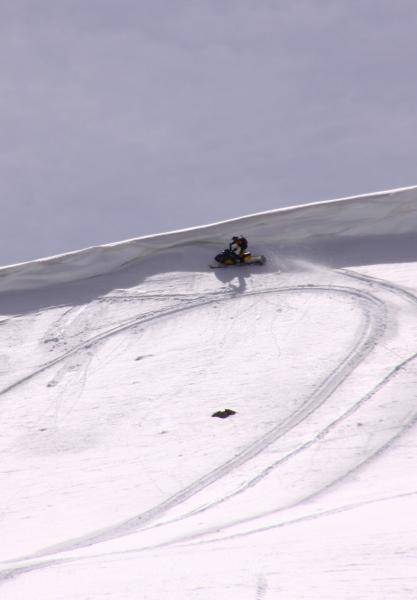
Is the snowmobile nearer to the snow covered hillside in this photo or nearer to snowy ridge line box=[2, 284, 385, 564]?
the snow covered hillside

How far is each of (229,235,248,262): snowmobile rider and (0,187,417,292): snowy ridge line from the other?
0.78 feet

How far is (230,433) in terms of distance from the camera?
8602 millimetres

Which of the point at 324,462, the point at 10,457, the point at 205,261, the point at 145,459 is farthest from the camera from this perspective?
the point at 205,261

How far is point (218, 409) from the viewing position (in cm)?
907

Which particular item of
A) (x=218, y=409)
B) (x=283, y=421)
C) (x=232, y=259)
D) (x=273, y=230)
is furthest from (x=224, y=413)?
(x=273, y=230)

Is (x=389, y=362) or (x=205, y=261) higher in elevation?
(x=205, y=261)

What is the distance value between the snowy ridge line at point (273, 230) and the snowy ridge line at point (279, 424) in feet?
2.87

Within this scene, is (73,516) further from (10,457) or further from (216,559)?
(216,559)

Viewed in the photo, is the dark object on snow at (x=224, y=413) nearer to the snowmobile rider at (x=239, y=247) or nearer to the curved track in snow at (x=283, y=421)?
the curved track in snow at (x=283, y=421)

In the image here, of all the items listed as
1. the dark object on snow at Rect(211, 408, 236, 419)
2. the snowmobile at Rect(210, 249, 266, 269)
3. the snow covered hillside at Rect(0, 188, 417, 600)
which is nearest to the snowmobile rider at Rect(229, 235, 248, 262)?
the snowmobile at Rect(210, 249, 266, 269)

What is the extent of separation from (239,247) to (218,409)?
2839mm

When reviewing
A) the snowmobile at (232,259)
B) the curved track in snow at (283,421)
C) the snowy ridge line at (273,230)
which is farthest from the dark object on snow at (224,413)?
the snowy ridge line at (273,230)

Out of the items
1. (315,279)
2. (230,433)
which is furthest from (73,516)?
(315,279)

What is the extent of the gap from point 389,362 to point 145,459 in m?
2.07
